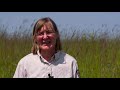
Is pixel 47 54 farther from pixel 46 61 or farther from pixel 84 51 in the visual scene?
pixel 84 51

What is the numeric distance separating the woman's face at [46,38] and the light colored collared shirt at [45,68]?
77mm

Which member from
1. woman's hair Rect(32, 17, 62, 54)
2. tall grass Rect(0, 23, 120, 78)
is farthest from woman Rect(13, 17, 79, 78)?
tall grass Rect(0, 23, 120, 78)

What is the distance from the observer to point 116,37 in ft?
12.6

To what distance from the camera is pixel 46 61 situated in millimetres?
2098

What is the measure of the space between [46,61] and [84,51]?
168 cm

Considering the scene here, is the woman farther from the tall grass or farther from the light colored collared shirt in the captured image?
the tall grass

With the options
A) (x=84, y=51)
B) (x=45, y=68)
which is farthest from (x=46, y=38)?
(x=84, y=51)

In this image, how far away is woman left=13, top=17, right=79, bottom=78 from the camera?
208 cm

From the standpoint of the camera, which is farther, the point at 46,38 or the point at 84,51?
the point at 84,51

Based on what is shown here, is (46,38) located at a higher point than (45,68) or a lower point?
higher

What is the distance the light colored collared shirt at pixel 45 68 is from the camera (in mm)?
2080
